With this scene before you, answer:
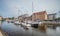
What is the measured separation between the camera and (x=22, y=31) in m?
1.75

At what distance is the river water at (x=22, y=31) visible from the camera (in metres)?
1.70

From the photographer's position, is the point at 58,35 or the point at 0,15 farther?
the point at 0,15

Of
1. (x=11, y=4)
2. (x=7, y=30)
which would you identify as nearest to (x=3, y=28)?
(x=7, y=30)

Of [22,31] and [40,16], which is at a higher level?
[40,16]

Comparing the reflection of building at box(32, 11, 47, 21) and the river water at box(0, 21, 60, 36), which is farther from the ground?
the reflection of building at box(32, 11, 47, 21)

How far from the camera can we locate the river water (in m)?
1.70

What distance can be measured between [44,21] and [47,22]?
50 millimetres

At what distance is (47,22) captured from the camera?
1.74 metres

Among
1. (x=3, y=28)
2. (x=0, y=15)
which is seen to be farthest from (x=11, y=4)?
(x=3, y=28)

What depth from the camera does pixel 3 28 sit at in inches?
69.8

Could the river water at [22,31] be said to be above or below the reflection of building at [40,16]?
below

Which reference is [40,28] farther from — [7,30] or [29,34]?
[7,30]

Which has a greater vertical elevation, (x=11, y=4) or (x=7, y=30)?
(x=11, y=4)

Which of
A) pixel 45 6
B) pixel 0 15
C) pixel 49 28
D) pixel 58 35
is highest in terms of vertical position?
pixel 45 6
